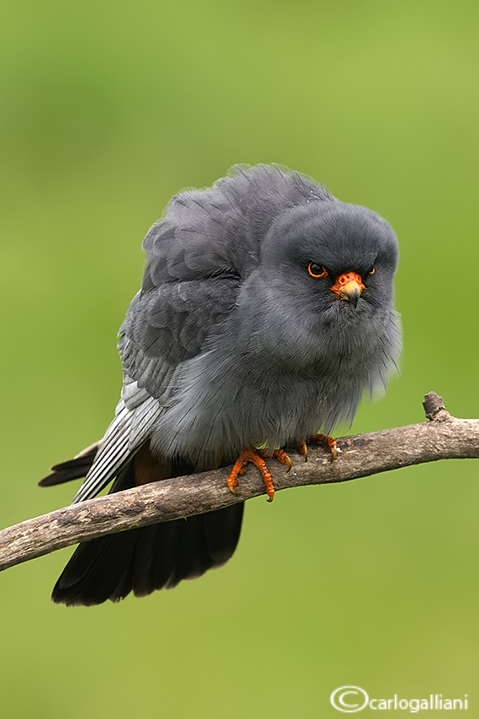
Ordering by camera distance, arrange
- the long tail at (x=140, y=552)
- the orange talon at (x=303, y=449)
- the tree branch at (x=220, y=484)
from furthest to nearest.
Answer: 1. the long tail at (x=140, y=552)
2. the orange talon at (x=303, y=449)
3. the tree branch at (x=220, y=484)

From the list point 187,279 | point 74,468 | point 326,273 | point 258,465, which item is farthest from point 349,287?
point 74,468

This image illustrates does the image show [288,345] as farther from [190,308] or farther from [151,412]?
[151,412]

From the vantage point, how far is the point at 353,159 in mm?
5344

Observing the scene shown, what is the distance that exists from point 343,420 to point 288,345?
0.44 metres

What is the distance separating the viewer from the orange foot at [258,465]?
124 inches

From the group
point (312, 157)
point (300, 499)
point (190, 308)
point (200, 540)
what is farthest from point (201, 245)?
point (312, 157)

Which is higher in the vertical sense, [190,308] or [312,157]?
[312,157]

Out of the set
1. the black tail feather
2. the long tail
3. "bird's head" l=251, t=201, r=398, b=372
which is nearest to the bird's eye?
"bird's head" l=251, t=201, r=398, b=372

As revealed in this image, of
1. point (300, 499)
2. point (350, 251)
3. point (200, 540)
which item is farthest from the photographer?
point (300, 499)

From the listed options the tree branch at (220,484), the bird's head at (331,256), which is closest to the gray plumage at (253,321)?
the bird's head at (331,256)

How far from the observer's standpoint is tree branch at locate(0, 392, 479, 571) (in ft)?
9.56

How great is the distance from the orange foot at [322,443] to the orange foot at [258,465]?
0.06 meters

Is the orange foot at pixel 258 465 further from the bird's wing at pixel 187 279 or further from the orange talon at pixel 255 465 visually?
the bird's wing at pixel 187 279

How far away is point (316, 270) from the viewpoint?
300cm
